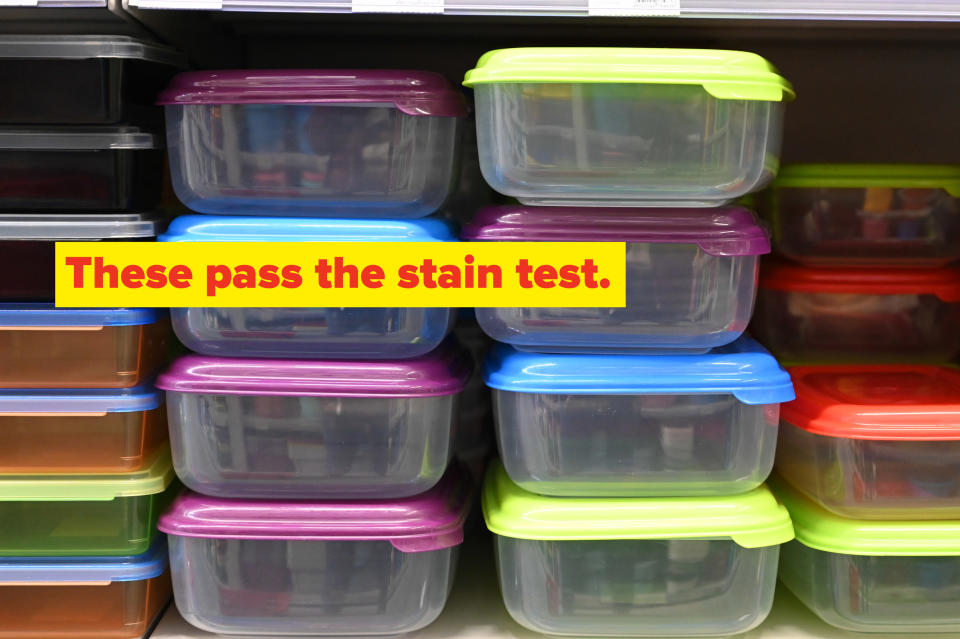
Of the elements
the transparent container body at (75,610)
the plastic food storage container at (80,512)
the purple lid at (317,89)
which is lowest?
the transparent container body at (75,610)

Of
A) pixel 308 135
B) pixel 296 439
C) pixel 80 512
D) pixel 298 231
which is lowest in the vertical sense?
pixel 80 512

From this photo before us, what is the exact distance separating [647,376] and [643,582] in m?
0.23

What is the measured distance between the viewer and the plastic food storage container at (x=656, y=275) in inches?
39.4

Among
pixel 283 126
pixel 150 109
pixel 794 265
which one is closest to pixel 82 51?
pixel 150 109

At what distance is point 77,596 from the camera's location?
3.44 ft

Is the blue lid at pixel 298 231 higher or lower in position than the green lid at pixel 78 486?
higher

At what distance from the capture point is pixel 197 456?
3.33ft

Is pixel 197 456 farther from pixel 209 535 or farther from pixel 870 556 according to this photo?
pixel 870 556

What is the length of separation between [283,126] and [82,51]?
0.71ft

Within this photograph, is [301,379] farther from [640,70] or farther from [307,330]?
[640,70]

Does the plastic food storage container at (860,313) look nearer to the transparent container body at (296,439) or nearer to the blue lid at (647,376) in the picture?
the blue lid at (647,376)

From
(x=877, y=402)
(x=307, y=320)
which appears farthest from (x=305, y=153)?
(x=877, y=402)

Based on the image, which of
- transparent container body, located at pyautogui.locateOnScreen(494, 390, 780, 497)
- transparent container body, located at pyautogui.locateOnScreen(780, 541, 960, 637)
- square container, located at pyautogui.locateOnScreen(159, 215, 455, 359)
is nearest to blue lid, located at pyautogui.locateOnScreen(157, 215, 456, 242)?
square container, located at pyautogui.locateOnScreen(159, 215, 455, 359)

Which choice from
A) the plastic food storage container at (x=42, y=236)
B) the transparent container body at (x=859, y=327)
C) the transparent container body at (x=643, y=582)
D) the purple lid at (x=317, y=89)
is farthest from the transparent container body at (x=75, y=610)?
the transparent container body at (x=859, y=327)
